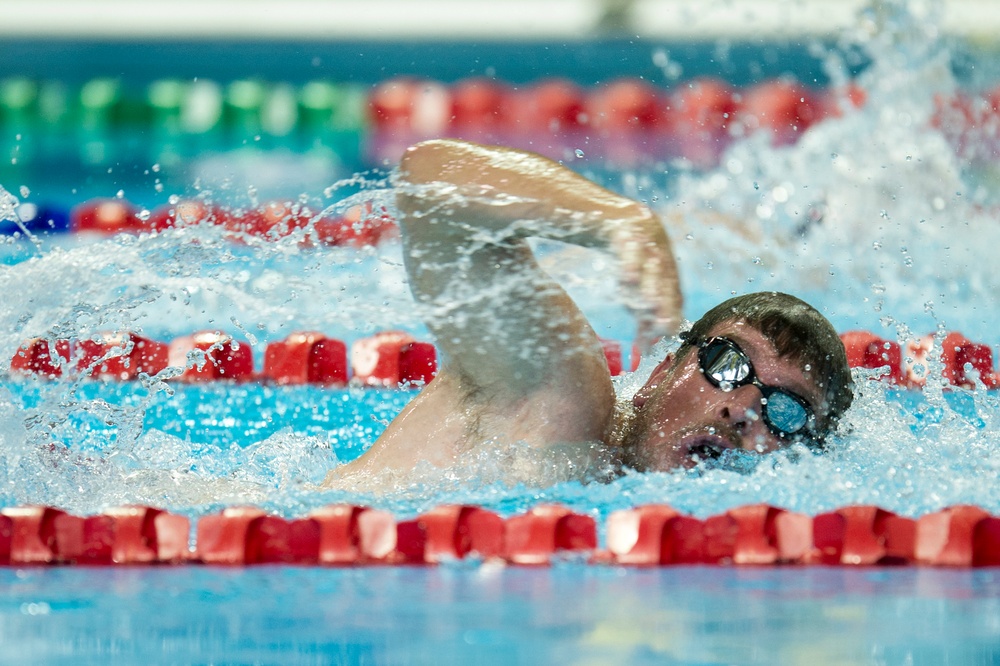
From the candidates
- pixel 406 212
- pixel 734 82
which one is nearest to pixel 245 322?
pixel 406 212

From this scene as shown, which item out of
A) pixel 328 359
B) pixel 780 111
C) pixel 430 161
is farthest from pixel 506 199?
pixel 780 111

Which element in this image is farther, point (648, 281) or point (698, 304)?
point (698, 304)

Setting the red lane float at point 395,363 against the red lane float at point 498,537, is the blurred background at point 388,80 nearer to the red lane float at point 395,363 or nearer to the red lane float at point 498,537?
the red lane float at point 395,363

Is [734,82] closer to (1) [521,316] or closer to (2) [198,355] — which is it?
(2) [198,355]

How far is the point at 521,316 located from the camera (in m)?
1.92

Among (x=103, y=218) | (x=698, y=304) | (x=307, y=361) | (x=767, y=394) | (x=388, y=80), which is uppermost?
(x=388, y=80)

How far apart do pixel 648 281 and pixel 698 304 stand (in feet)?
10.4

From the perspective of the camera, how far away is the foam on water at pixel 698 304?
6.65ft

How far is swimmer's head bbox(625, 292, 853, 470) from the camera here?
6.54ft

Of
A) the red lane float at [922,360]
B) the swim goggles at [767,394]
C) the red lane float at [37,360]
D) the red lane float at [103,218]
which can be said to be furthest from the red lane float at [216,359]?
the red lane float at [103,218]

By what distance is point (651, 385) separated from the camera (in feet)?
7.06

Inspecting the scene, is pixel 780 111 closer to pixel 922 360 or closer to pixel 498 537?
pixel 922 360

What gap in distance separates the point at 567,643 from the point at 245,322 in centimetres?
319

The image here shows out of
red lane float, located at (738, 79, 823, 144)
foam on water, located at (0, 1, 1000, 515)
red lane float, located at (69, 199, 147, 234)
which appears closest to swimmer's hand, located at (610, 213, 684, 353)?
foam on water, located at (0, 1, 1000, 515)
